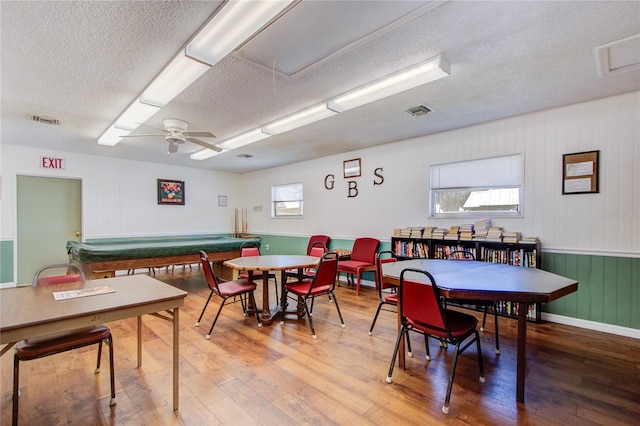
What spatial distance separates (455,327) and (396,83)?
2155mm

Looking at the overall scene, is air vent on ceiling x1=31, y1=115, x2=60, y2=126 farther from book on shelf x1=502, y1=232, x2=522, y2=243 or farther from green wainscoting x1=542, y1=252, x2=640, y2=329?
green wainscoting x1=542, y1=252, x2=640, y2=329

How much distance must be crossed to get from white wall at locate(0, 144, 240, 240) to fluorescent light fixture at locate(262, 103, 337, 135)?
13.5 feet

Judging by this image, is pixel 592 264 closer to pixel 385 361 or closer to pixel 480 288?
pixel 480 288

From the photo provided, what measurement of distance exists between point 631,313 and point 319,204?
487cm

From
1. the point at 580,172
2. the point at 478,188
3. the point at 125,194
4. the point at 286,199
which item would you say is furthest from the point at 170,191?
the point at 580,172

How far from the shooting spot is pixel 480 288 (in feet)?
6.39

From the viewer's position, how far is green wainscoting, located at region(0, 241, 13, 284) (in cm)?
508

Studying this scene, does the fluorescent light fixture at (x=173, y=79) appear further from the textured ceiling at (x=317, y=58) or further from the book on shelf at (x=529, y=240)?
the book on shelf at (x=529, y=240)

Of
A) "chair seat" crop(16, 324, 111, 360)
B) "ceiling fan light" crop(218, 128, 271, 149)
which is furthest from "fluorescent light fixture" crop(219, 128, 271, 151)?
"chair seat" crop(16, 324, 111, 360)

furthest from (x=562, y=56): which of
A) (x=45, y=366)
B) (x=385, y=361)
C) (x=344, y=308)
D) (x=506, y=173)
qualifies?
(x=45, y=366)

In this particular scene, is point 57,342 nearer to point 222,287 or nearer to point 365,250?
A: point 222,287

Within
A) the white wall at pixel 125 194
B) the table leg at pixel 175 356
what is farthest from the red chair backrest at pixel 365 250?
the white wall at pixel 125 194

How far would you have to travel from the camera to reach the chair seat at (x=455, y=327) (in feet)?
6.71

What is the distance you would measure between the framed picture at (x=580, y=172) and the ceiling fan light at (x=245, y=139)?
3905 mm
